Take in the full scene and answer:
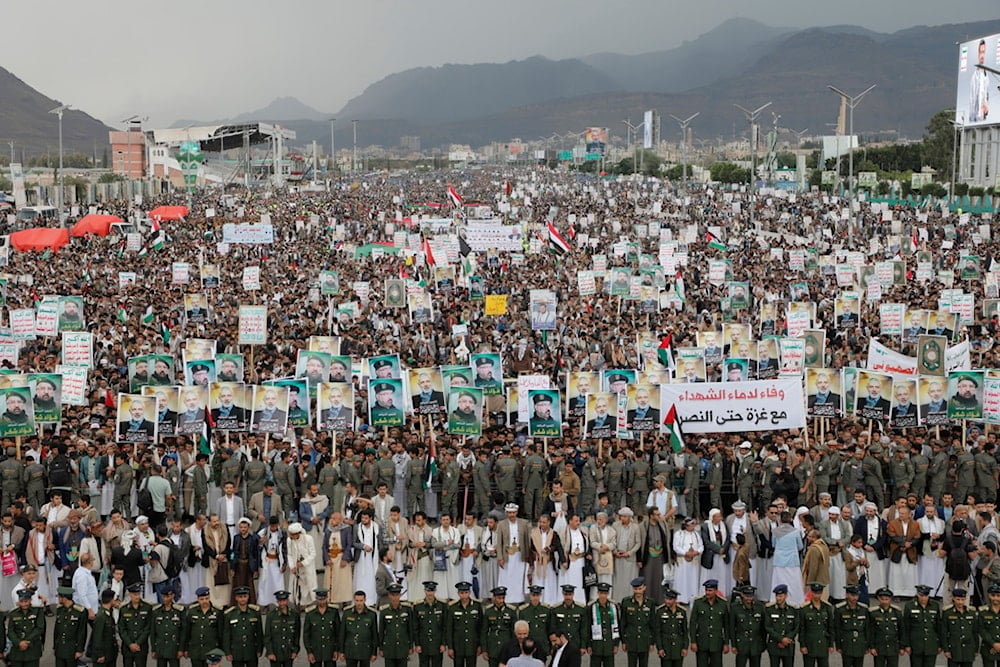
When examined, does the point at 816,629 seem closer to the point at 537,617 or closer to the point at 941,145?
the point at 537,617

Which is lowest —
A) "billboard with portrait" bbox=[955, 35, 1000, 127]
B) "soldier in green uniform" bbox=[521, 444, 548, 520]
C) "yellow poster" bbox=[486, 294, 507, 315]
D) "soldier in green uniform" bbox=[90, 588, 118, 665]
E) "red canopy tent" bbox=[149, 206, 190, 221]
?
"soldier in green uniform" bbox=[90, 588, 118, 665]

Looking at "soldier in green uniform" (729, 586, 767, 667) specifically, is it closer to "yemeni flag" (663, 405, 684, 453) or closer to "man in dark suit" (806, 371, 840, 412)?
"yemeni flag" (663, 405, 684, 453)

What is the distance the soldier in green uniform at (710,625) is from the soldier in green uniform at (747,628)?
0.07 meters

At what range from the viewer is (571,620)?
35.2 feet

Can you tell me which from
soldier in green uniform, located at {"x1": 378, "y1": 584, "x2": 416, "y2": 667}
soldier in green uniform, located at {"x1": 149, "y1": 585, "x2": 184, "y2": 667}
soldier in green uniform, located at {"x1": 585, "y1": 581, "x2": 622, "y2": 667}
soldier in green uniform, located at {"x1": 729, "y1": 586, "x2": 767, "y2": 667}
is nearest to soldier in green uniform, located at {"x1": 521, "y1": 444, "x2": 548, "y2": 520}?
soldier in green uniform, located at {"x1": 585, "y1": 581, "x2": 622, "y2": 667}

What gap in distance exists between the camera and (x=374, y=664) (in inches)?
463

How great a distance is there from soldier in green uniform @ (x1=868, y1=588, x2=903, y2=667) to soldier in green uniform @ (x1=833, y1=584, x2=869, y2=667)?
7 centimetres

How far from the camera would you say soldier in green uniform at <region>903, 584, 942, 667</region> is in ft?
35.1

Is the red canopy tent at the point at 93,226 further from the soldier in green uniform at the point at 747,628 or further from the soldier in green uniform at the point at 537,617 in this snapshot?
the soldier in green uniform at the point at 747,628

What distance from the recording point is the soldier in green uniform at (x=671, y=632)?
35.5 ft

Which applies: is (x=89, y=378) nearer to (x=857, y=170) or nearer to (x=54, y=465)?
(x=54, y=465)

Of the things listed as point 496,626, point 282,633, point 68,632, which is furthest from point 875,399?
point 68,632

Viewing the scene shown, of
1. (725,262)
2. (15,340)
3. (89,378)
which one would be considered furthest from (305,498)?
(725,262)

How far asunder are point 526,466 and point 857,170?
110213 millimetres
